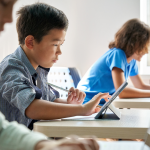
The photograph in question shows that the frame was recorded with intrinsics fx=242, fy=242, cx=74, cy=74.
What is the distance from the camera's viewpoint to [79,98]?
1149 mm

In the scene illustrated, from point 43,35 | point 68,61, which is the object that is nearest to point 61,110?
point 43,35

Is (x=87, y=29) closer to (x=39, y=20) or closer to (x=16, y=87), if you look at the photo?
(x=39, y=20)

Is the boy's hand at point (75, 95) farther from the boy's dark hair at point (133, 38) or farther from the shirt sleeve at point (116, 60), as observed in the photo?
the boy's dark hair at point (133, 38)

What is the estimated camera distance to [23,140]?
0.36 meters

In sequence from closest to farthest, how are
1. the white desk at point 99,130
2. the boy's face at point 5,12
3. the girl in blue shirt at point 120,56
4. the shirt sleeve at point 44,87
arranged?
the boy's face at point 5,12 → the white desk at point 99,130 → the shirt sleeve at point 44,87 → the girl in blue shirt at point 120,56

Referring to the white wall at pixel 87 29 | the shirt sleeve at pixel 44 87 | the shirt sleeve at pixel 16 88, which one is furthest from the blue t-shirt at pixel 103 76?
the shirt sleeve at pixel 16 88

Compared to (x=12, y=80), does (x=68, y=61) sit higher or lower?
lower

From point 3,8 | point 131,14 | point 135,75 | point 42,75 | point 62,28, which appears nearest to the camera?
point 3,8

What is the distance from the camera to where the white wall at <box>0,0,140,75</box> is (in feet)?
9.09

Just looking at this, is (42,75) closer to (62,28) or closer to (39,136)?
(62,28)

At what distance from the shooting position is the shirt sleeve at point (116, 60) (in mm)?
1723

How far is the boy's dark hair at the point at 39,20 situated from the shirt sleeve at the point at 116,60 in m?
0.71

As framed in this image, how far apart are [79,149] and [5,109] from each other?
756 millimetres

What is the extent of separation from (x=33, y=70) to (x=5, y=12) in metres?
0.81
